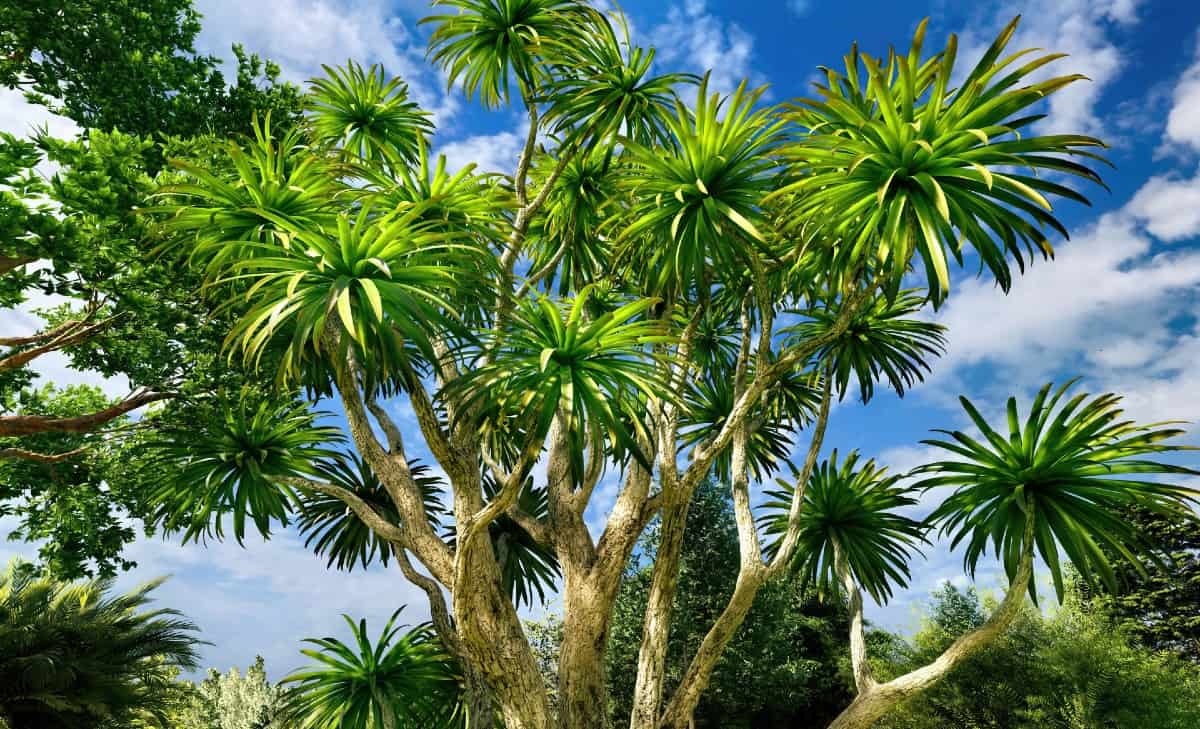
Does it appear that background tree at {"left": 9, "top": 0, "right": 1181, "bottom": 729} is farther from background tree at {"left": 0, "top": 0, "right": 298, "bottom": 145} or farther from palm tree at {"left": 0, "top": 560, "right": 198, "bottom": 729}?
palm tree at {"left": 0, "top": 560, "right": 198, "bottom": 729}

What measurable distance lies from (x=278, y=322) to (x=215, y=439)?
3.69 m

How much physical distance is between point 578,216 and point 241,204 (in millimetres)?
3443

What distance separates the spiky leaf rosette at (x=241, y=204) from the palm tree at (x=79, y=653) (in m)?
5.42

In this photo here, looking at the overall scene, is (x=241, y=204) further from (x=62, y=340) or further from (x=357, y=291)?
(x=62, y=340)

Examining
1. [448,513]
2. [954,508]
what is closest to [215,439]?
[448,513]

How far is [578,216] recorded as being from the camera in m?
8.53

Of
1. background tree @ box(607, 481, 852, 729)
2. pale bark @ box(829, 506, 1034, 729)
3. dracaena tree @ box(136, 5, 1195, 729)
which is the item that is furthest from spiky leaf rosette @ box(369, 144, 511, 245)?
background tree @ box(607, 481, 852, 729)

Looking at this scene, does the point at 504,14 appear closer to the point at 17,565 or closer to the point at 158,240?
the point at 158,240

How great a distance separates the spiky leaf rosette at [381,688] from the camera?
8.29 metres

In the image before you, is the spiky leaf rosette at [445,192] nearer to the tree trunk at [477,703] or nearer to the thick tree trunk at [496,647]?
the thick tree trunk at [496,647]

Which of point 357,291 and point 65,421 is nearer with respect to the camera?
point 357,291

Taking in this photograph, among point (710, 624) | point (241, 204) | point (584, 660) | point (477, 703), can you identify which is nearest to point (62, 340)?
point (241, 204)

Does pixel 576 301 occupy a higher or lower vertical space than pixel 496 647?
higher

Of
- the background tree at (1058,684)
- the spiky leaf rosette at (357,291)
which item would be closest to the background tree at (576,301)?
the spiky leaf rosette at (357,291)
